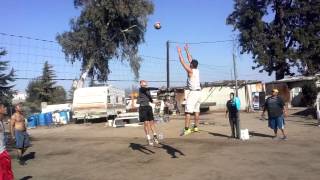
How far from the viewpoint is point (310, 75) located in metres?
56.1

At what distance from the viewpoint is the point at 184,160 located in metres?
13.4

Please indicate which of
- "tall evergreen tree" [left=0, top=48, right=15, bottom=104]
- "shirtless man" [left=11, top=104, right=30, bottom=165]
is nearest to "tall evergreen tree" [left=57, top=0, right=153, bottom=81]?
"tall evergreen tree" [left=0, top=48, right=15, bottom=104]

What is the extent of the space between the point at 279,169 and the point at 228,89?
4282 centimetres

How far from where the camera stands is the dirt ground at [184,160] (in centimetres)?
1153

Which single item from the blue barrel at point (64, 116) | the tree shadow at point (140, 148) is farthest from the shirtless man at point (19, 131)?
the blue barrel at point (64, 116)

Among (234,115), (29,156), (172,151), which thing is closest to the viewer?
(172,151)

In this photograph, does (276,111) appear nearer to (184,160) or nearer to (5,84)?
(184,160)

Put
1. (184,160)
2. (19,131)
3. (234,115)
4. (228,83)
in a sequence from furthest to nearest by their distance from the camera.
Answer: (228,83)
(234,115)
(19,131)
(184,160)

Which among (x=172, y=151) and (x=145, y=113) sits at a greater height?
(x=145, y=113)

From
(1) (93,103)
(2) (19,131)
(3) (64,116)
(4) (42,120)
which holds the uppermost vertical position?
(1) (93,103)

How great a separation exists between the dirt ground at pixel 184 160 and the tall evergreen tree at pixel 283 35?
42332 millimetres

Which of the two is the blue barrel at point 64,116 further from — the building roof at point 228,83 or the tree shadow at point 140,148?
the tree shadow at point 140,148

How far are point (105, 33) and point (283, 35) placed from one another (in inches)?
937

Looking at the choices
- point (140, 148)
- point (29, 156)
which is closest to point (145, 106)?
point (140, 148)
